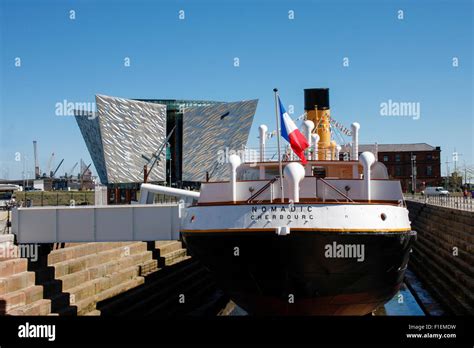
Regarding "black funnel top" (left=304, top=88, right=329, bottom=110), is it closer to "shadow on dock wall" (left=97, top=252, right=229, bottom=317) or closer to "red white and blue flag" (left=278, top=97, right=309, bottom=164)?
"shadow on dock wall" (left=97, top=252, right=229, bottom=317)

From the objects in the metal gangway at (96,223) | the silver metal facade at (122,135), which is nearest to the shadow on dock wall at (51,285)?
the metal gangway at (96,223)

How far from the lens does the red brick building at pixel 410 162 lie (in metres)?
114

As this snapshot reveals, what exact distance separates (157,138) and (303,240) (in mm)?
89140

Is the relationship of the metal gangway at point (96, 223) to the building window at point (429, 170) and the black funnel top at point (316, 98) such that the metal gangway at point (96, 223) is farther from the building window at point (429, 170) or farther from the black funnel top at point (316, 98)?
the building window at point (429, 170)

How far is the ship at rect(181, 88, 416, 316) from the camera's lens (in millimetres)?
18828

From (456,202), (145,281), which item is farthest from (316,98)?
(456,202)

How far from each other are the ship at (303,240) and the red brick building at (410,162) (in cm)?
9391

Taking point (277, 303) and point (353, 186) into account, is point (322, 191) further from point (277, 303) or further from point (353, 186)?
point (277, 303)

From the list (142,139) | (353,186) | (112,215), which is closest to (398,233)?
(353,186)

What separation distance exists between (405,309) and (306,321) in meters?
12.2

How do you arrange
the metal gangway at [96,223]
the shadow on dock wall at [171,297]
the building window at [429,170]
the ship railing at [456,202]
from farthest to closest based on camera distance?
the building window at [429,170] < the ship railing at [456,202] < the shadow on dock wall at [171,297] < the metal gangway at [96,223]

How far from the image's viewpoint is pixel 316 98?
30.8m

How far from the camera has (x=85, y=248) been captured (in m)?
25.4

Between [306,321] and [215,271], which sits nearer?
[306,321]
